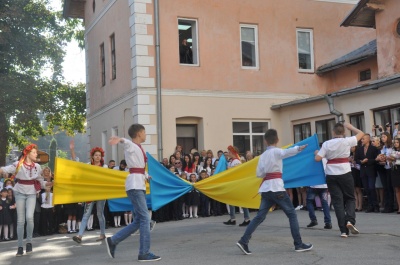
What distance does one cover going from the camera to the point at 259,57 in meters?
26.6

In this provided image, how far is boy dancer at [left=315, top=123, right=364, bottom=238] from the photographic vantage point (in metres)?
11.8

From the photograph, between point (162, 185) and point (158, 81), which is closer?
point (162, 185)

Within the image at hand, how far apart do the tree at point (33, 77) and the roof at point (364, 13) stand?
16.8m

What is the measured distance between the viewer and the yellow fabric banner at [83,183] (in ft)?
42.3

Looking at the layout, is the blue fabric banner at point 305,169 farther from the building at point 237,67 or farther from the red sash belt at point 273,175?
the building at point 237,67

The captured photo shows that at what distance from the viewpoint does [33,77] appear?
3403 centimetres

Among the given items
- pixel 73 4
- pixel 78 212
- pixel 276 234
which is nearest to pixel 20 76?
pixel 73 4

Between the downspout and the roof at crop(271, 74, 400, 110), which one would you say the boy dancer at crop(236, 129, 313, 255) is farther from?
the downspout

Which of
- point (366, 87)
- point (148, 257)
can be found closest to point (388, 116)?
point (366, 87)

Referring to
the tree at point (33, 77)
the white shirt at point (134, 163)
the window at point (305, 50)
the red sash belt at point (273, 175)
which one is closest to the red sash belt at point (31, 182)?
the white shirt at point (134, 163)

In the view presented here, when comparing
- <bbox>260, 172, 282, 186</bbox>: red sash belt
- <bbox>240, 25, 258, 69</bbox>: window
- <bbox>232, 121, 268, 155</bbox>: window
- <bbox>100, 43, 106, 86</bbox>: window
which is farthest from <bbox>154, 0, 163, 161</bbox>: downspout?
<bbox>260, 172, 282, 186</bbox>: red sash belt

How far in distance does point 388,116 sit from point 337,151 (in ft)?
31.8

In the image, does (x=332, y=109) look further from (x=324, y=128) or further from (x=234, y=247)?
(x=234, y=247)

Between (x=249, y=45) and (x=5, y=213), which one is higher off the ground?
(x=249, y=45)
